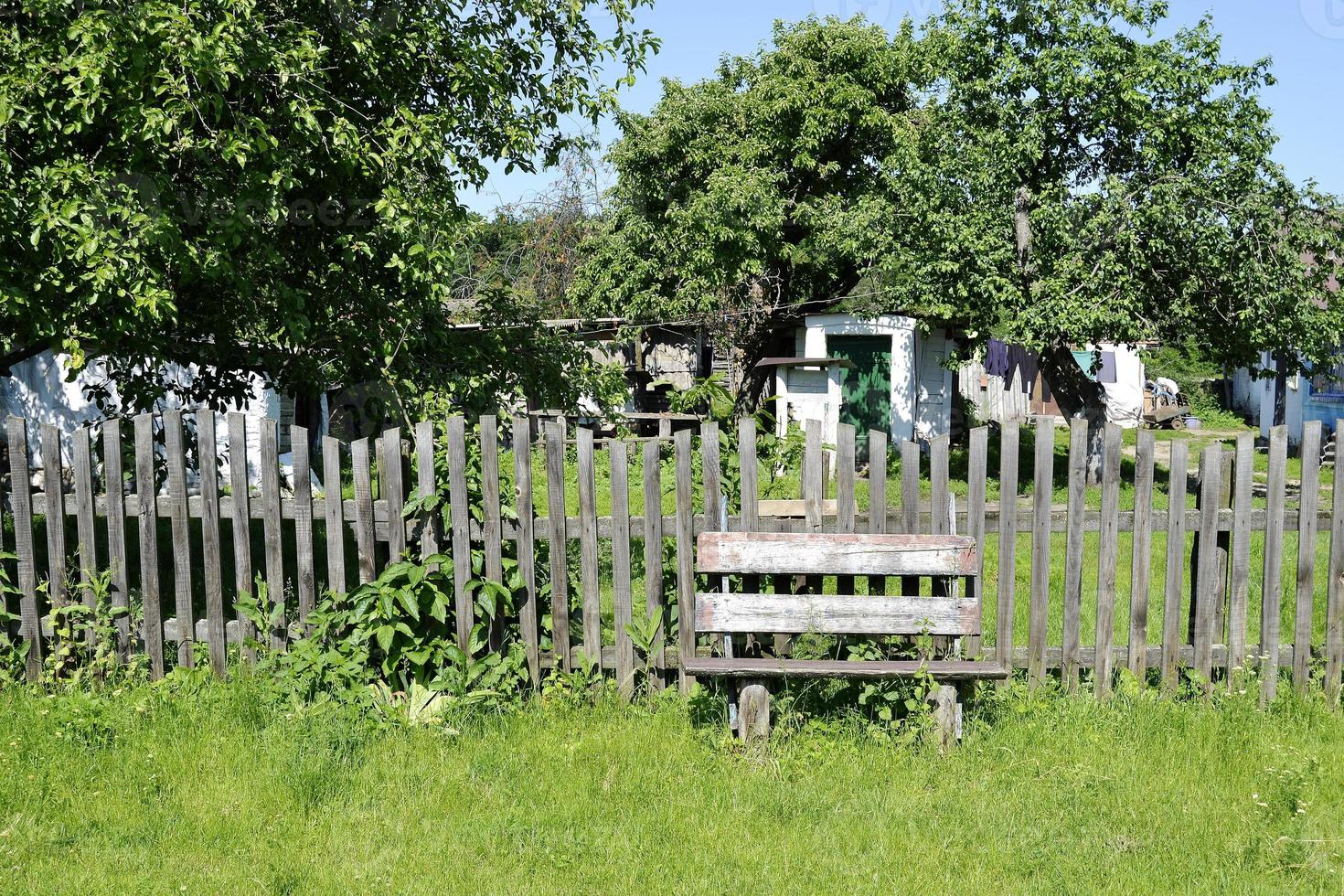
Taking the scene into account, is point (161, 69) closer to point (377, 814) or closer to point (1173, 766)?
point (377, 814)

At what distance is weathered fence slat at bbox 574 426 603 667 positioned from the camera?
5.26m

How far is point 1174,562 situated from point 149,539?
5101mm

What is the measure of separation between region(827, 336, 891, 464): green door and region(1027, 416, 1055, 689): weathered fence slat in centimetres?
1476

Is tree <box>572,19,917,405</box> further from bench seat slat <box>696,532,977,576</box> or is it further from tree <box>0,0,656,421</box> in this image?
bench seat slat <box>696,532,977,576</box>

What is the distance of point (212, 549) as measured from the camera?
5590mm

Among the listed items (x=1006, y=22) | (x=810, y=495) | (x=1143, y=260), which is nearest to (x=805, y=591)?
(x=810, y=495)

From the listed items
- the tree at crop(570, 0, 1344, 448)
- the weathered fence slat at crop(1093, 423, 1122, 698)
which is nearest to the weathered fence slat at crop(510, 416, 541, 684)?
the weathered fence slat at crop(1093, 423, 1122, 698)

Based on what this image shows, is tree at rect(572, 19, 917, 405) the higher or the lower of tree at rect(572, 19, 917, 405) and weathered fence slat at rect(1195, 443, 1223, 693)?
the higher

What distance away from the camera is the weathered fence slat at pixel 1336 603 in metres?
5.38

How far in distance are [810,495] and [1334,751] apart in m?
2.54

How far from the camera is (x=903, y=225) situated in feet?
55.5

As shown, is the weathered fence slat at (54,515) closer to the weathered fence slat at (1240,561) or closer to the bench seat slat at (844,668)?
the bench seat slat at (844,668)

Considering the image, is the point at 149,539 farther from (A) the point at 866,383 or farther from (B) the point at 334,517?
(A) the point at 866,383

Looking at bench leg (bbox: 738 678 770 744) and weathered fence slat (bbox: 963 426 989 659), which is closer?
bench leg (bbox: 738 678 770 744)
